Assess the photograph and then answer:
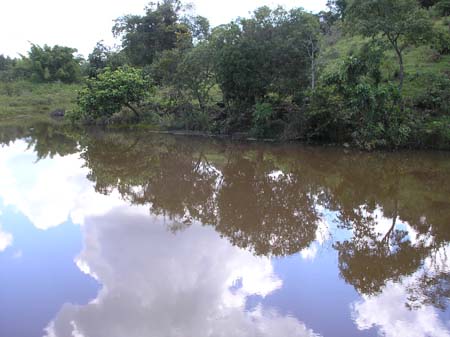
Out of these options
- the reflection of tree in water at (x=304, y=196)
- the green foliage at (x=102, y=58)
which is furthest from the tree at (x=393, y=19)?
the green foliage at (x=102, y=58)

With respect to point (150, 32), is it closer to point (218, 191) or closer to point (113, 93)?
point (113, 93)

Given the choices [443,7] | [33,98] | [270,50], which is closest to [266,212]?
[270,50]

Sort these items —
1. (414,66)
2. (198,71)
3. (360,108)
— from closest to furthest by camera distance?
(360,108) < (414,66) < (198,71)

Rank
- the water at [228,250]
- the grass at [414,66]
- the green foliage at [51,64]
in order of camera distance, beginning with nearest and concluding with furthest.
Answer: the water at [228,250] < the grass at [414,66] < the green foliage at [51,64]

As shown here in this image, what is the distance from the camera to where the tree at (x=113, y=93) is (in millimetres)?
21609

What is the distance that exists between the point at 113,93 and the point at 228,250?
1666 centimetres

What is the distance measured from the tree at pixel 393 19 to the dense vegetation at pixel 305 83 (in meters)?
0.03

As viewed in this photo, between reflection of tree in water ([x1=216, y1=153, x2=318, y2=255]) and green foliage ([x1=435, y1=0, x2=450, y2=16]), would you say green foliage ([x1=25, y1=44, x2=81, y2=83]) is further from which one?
reflection of tree in water ([x1=216, y1=153, x2=318, y2=255])

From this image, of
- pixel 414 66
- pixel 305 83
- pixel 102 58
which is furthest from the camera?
pixel 102 58

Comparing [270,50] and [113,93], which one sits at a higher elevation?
[270,50]

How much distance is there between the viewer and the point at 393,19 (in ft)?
47.2

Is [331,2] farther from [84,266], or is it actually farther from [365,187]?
[84,266]

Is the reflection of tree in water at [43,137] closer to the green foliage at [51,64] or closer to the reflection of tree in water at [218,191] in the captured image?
the reflection of tree in water at [218,191]

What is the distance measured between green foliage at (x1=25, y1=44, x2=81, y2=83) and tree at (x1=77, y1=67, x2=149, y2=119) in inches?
714
